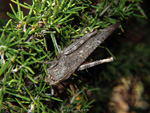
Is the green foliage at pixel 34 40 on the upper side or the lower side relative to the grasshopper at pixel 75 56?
upper

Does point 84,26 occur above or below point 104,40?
above

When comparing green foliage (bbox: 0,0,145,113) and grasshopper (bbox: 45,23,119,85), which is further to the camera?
grasshopper (bbox: 45,23,119,85)

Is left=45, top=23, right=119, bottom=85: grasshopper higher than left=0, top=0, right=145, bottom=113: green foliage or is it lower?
lower

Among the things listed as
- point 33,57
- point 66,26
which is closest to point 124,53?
point 66,26

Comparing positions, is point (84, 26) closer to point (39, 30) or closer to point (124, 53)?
point (39, 30)

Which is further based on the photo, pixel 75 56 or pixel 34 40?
pixel 75 56
